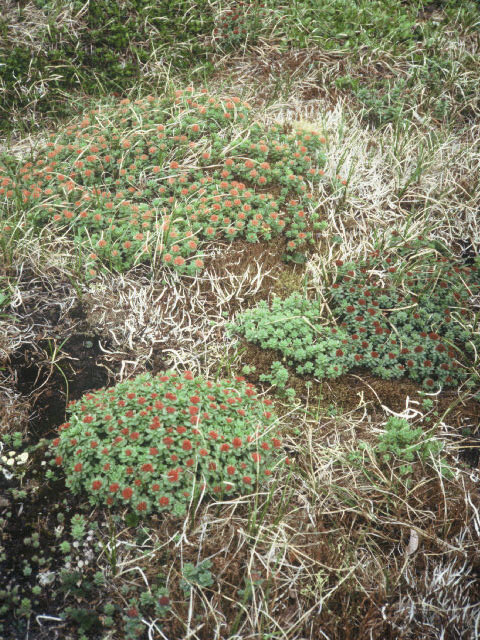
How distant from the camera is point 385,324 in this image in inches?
161

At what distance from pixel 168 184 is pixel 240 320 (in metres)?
1.56

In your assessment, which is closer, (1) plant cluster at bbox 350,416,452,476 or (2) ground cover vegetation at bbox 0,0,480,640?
(2) ground cover vegetation at bbox 0,0,480,640

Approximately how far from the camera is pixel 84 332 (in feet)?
13.1

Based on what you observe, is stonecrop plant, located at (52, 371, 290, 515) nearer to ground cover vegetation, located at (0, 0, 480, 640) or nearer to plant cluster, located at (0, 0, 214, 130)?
ground cover vegetation, located at (0, 0, 480, 640)

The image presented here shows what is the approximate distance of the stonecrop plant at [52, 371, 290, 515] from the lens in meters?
2.86

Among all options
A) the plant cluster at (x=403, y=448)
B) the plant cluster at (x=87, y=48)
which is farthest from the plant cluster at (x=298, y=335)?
the plant cluster at (x=87, y=48)

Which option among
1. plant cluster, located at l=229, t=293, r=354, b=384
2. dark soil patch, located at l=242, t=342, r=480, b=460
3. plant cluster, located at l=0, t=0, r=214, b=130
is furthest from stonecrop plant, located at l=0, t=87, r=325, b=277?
plant cluster, located at l=0, t=0, r=214, b=130

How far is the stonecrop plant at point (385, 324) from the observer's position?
152 inches

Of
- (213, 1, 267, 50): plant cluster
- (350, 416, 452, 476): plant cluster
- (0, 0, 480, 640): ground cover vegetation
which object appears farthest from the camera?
(213, 1, 267, 50): plant cluster

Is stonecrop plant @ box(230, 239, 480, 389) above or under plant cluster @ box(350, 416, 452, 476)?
above

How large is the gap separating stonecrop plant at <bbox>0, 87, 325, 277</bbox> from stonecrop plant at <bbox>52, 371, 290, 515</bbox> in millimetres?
1349

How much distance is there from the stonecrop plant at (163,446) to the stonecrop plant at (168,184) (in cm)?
135

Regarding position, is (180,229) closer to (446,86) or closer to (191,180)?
(191,180)

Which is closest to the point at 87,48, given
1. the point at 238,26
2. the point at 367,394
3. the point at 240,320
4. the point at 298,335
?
the point at 238,26
